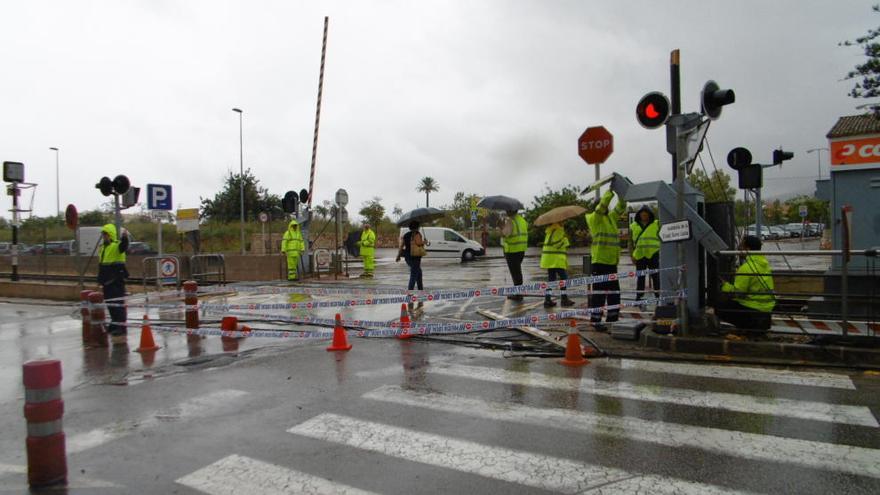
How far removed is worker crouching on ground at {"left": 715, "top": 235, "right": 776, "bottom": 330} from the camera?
753 centimetres

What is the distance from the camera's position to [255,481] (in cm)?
398

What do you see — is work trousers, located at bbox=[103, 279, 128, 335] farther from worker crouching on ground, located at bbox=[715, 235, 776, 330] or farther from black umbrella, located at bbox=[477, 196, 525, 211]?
worker crouching on ground, located at bbox=[715, 235, 776, 330]

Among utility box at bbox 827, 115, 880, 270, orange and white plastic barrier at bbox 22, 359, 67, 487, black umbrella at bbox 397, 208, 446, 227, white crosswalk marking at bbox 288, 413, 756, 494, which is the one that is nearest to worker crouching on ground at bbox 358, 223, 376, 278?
black umbrella at bbox 397, 208, 446, 227

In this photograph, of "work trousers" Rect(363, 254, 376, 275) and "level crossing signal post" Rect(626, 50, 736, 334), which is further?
"work trousers" Rect(363, 254, 376, 275)

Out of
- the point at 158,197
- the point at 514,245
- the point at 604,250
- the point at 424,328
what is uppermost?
the point at 158,197

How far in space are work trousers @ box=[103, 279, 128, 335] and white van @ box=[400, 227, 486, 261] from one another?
19970 millimetres

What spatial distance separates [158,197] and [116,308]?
22.9ft

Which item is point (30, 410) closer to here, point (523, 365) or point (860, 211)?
point (523, 365)

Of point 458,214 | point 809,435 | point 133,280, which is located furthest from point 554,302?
point 458,214

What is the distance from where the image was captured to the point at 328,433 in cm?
485

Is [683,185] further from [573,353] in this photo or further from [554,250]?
[554,250]

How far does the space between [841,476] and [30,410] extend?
5.13 metres

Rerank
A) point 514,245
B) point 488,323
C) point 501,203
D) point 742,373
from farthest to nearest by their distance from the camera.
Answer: point 501,203, point 514,245, point 488,323, point 742,373

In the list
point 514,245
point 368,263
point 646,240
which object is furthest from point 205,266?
point 646,240
